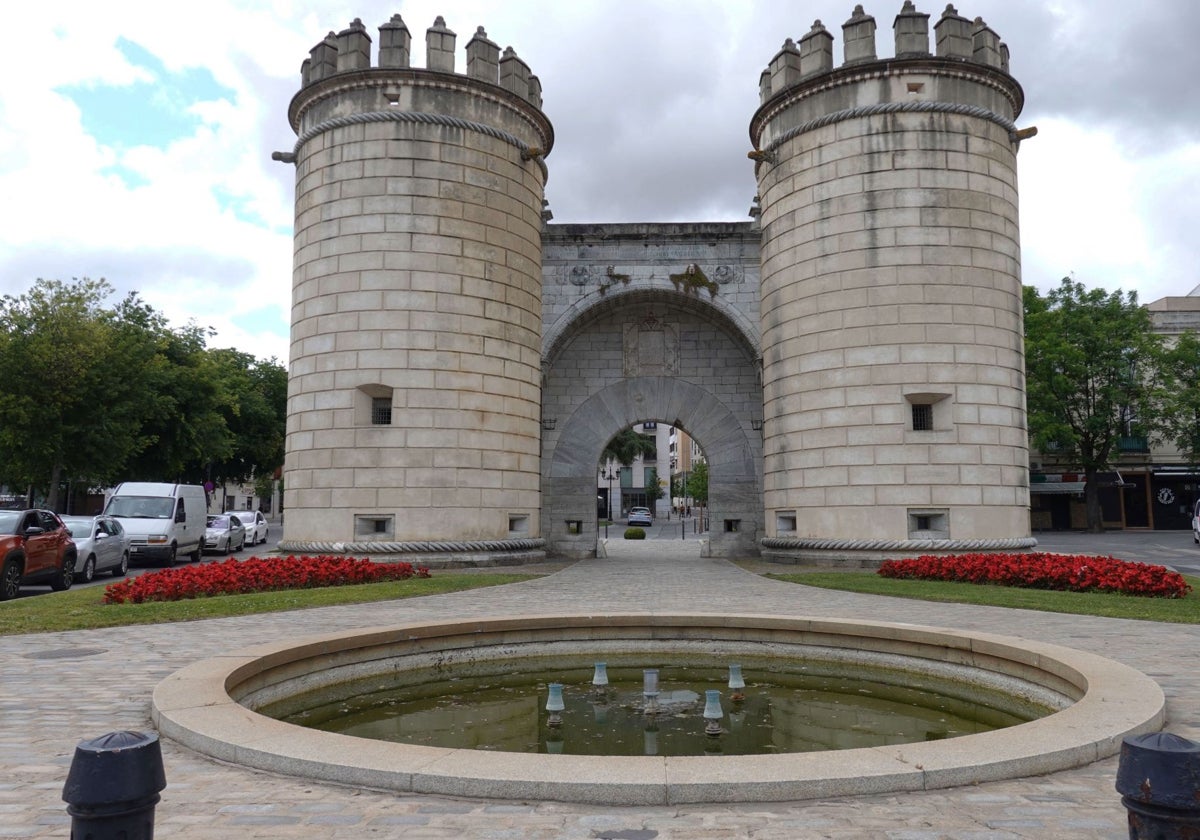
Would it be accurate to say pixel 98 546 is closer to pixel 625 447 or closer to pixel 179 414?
pixel 179 414

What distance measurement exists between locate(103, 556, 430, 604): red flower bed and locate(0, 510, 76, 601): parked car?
152 centimetres

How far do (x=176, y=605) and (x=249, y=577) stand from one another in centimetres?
204

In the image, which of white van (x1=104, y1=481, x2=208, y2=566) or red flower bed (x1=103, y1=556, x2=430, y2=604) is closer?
red flower bed (x1=103, y1=556, x2=430, y2=604)

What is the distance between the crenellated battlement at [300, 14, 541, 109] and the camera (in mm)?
18516

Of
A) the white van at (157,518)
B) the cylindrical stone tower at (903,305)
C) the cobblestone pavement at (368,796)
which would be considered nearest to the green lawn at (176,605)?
the cobblestone pavement at (368,796)

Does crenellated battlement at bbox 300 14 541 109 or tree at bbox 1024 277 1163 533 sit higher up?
crenellated battlement at bbox 300 14 541 109

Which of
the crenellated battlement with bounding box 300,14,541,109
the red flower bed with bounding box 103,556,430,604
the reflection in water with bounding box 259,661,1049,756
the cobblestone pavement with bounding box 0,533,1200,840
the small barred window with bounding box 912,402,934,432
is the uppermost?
the crenellated battlement with bounding box 300,14,541,109

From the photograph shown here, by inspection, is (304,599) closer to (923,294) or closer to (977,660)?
(977,660)

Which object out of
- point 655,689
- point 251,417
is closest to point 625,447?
point 251,417

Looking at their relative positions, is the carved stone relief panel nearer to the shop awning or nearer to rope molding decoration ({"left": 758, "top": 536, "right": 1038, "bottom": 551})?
rope molding decoration ({"left": 758, "top": 536, "right": 1038, "bottom": 551})

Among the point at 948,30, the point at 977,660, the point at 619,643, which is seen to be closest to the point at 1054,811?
the point at 977,660

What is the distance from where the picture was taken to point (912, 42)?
59.6 feet

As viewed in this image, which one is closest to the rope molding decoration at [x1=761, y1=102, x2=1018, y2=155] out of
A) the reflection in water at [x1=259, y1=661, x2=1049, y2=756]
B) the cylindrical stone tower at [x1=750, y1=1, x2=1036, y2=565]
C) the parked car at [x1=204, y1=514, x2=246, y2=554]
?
the cylindrical stone tower at [x1=750, y1=1, x2=1036, y2=565]

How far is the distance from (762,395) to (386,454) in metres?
9.54
